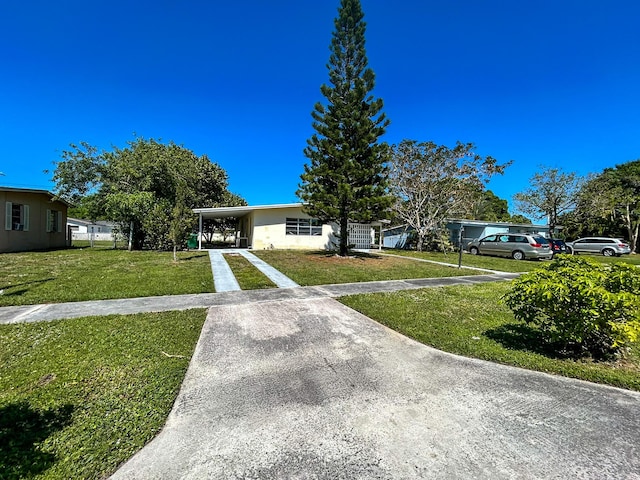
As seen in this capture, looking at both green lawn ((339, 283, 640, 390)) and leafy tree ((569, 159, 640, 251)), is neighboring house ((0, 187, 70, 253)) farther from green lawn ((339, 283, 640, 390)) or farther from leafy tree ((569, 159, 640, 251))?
leafy tree ((569, 159, 640, 251))

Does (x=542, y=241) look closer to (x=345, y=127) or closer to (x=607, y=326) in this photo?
(x=345, y=127)

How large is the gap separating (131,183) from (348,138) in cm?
1369

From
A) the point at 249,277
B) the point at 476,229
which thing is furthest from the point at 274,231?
the point at 476,229

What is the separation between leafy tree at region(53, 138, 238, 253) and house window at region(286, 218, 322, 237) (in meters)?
6.21

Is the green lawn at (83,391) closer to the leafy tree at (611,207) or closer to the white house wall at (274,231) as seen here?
the white house wall at (274,231)

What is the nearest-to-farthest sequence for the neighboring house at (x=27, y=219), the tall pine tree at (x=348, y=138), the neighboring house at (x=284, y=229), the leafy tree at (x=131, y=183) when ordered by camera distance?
the tall pine tree at (x=348, y=138), the neighboring house at (x=27, y=219), the leafy tree at (x=131, y=183), the neighboring house at (x=284, y=229)

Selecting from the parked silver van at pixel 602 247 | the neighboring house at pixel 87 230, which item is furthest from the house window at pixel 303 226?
the neighboring house at pixel 87 230

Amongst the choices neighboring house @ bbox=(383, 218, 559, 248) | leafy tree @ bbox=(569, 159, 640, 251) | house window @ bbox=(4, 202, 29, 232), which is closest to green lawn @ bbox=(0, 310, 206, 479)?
house window @ bbox=(4, 202, 29, 232)

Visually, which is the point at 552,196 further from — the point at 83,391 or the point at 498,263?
the point at 83,391

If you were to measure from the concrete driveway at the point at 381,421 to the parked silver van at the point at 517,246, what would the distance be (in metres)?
16.2


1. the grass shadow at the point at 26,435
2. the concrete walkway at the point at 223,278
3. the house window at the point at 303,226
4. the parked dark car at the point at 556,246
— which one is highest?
the house window at the point at 303,226

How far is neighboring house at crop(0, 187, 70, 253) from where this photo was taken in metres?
14.9

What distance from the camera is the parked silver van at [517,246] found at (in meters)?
16.4

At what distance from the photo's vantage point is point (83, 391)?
275 centimetres
